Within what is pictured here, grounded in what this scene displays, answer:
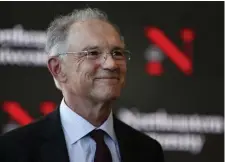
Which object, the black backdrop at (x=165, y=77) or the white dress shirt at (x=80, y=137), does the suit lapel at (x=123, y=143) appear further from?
the black backdrop at (x=165, y=77)

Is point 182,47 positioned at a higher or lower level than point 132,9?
lower

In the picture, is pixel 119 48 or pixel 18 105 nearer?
pixel 119 48

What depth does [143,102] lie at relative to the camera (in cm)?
238

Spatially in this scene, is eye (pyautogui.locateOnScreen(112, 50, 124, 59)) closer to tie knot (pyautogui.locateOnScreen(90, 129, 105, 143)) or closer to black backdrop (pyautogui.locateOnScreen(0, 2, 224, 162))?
tie knot (pyautogui.locateOnScreen(90, 129, 105, 143))

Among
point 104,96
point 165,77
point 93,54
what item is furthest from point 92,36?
point 165,77

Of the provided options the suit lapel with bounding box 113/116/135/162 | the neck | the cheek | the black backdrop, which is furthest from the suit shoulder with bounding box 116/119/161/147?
the black backdrop

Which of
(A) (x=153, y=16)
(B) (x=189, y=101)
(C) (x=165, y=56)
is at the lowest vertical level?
(B) (x=189, y=101)

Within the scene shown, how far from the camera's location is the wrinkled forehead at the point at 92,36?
1.31 meters

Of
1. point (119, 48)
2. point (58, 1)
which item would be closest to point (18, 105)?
point (58, 1)

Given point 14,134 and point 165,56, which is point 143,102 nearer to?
point 165,56

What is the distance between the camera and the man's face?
51.3 inches

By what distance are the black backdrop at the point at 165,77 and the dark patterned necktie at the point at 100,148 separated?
39.2 inches

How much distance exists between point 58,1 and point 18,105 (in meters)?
0.49

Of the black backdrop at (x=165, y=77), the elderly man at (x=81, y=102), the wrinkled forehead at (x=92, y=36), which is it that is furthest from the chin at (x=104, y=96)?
the black backdrop at (x=165, y=77)
